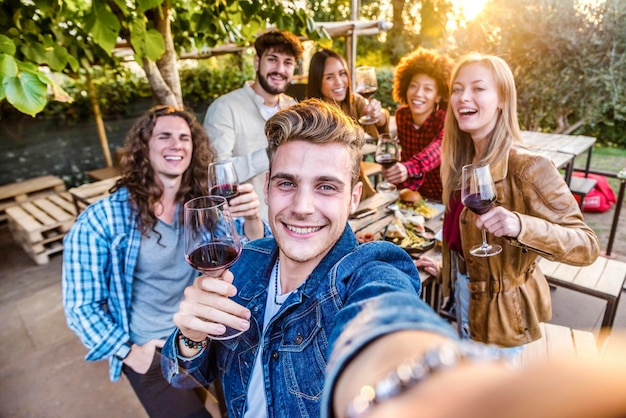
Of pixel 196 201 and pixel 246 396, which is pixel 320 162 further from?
pixel 246 396

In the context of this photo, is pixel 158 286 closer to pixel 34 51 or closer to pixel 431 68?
pixel 34 51

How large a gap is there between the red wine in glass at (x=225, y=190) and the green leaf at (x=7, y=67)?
0.94m

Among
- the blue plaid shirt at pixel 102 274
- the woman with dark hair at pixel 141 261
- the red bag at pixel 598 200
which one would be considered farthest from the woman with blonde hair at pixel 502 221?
the red bag at pixel 598 200

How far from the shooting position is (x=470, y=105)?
6.73 feet

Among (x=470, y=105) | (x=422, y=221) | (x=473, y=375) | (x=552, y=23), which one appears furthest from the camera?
(x=552, y=23)

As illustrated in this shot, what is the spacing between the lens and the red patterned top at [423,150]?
3.12m

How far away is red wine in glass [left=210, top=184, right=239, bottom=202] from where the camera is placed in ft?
6.31

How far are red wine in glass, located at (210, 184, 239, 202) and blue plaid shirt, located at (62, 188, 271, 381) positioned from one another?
0.48 metres

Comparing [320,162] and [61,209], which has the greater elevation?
[320,162]

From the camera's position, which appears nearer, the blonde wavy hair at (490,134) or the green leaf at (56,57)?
the blonde wavy hair at (490,134)

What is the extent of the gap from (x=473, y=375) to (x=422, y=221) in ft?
7.63

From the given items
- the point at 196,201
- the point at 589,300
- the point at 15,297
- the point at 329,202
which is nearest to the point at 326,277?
the point at 329,202

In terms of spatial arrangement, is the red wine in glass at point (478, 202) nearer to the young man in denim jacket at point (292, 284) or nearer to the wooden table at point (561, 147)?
the young man in denim jacket at point (292, 284)

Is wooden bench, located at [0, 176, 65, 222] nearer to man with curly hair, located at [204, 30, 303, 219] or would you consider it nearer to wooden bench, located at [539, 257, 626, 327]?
man with curly hair, located at [204, 30, 303, 219]
